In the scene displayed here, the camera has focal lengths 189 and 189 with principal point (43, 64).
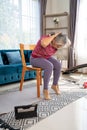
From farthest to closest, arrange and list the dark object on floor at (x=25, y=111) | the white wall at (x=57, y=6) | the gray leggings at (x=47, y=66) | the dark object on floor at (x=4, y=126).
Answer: the white wall at (x=57, y=6)
the gray leggings at (x=47, y=66)
the dark object on floor at (x=25, y=111)
the dark object on floor at (x=4, y=126)

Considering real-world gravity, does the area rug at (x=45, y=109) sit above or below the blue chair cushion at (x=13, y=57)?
below

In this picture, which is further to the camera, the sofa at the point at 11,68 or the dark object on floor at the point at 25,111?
the sofa at the point at 11,68

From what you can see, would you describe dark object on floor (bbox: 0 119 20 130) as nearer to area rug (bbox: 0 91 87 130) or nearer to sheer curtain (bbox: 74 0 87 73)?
area rug (bbox: 0 91 87 130)

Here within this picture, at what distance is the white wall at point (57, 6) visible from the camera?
220 inches

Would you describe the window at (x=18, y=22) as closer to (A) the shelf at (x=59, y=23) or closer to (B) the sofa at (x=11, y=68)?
(A) the shelf at (x=59, y=23)

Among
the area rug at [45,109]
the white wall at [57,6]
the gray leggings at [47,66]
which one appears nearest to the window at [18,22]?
the white wall at [57,6]

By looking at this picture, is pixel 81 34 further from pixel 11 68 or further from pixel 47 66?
pixel 47 66

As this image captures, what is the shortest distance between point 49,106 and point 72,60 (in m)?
3.04

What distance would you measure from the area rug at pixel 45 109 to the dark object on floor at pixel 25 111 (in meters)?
0.05

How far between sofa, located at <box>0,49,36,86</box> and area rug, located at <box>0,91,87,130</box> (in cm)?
105

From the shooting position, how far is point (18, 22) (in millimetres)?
5113

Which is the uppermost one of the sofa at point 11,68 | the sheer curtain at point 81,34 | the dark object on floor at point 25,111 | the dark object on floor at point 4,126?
the sheer curtain at point 81,34

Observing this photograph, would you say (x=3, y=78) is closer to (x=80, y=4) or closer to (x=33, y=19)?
(x=33, y=19)

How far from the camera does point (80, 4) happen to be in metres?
5.18
